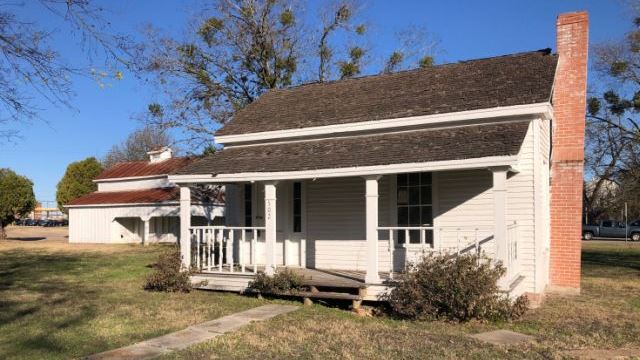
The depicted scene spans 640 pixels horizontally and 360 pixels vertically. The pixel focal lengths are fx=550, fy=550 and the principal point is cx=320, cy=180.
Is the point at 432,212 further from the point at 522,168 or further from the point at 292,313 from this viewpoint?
the point at 292,313

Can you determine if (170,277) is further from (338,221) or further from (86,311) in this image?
(338,221)

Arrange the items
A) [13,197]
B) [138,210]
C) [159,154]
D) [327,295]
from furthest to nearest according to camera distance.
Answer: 1. [159,154]
2. [13,197]
3. [138,210]
4. [327,295]

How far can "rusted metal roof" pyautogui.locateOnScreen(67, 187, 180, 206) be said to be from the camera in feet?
111

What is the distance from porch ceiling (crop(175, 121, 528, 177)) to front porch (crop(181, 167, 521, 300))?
508mm

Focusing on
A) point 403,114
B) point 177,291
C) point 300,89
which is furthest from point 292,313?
point 300,89

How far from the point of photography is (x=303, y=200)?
13.6m

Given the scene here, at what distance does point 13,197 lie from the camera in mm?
37938

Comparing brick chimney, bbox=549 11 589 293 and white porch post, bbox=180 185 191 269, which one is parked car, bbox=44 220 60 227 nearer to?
white porch post, bbox=180 185 191 269

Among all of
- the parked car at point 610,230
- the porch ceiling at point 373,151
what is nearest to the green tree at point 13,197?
the porch ceiling at point 373,151

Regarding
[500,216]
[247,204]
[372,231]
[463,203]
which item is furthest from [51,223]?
[500,216]

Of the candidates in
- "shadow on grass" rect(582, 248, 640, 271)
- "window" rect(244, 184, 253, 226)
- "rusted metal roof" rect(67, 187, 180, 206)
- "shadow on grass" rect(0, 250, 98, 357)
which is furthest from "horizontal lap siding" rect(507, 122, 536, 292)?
"rusted metal roof" rect(67, 187, 180, 206)

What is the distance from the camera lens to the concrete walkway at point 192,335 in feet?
23.1

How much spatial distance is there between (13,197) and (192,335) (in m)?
35.5

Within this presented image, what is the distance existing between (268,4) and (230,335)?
2089cm
